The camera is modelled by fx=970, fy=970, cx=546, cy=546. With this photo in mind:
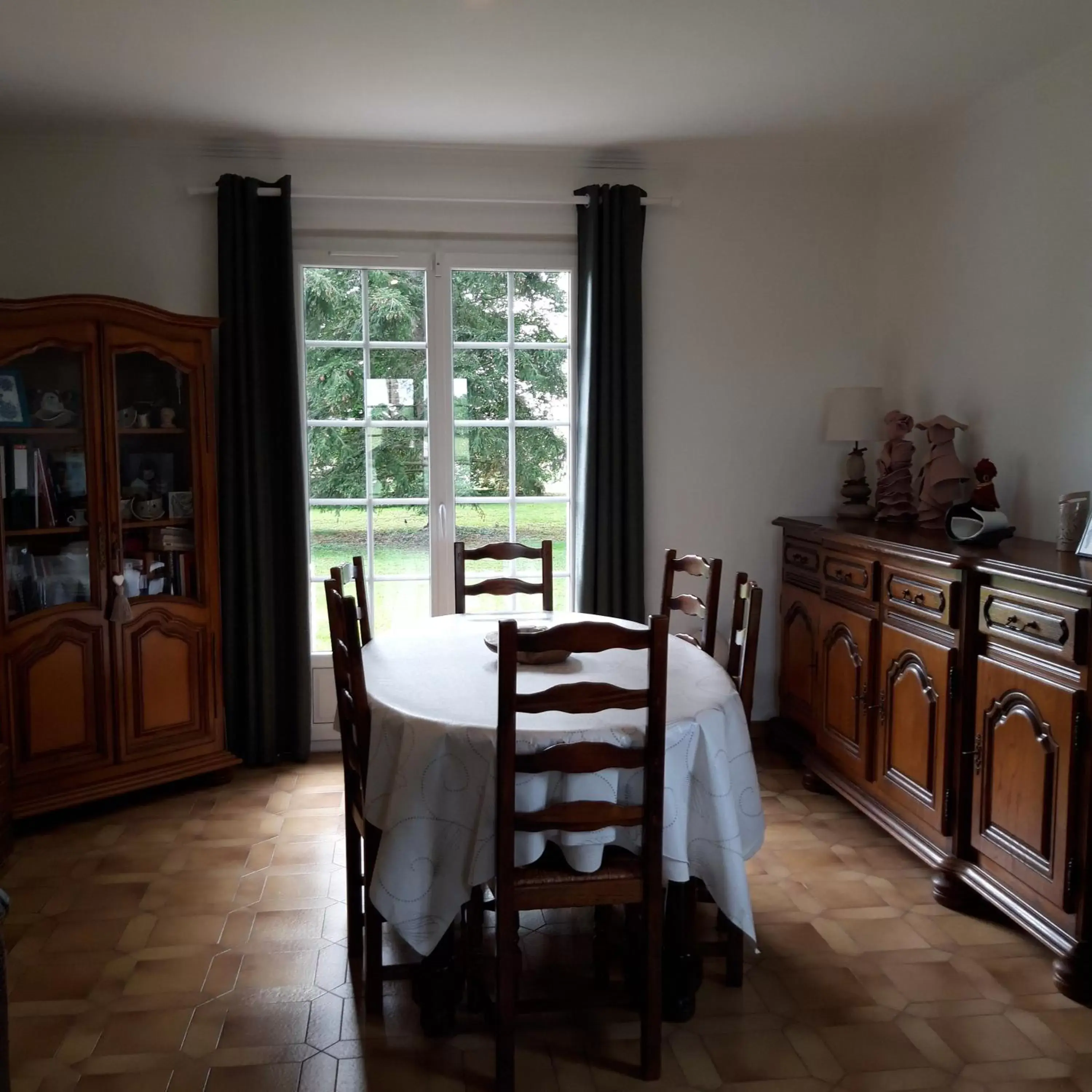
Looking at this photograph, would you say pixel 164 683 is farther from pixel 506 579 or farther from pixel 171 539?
pixel 506 579

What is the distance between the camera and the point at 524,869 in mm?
2020

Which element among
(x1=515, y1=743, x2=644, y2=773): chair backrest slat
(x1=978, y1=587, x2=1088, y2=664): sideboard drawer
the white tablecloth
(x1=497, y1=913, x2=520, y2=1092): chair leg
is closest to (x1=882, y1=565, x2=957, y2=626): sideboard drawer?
(x1=978, y1=587, x2=1088, y2=664): sideboard drawer

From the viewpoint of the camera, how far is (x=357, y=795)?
2455mm

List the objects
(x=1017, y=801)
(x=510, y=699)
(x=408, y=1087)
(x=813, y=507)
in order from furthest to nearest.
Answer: (x=813, y=507) → (x=1017, y=801) → (x=408, y=1087) → (x=510, y=699)

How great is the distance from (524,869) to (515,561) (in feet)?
8.16

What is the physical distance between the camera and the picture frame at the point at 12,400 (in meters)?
3.38

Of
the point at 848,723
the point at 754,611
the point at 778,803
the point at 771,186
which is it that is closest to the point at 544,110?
the point at 771,186

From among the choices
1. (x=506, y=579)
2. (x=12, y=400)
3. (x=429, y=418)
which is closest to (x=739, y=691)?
(x=506, y=579)

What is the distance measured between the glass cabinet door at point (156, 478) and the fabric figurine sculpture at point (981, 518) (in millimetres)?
2739

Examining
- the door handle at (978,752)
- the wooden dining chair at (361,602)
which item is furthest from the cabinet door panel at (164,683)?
the door handle at (978,752)

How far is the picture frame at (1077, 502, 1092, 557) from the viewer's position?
2.73 m

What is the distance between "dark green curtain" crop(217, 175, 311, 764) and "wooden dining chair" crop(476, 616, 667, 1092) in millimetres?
2248

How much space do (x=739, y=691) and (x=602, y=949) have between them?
729 mm

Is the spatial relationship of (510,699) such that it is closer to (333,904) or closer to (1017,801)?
(333,904)
